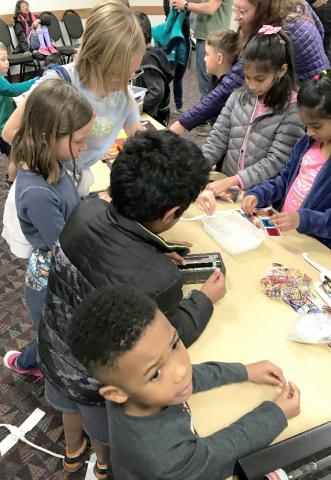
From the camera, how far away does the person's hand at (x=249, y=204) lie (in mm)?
1636

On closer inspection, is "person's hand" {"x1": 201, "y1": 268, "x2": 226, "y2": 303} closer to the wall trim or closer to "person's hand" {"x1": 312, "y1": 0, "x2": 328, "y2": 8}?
"person's hand" {"x1": 312, "y1": 0, "x2": 328, "y2": 8}

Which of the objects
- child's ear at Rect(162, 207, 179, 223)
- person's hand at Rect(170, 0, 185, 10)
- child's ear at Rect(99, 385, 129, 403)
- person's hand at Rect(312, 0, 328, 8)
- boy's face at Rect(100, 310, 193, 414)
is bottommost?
child's ear at Rect(99, 385, 129, 403)

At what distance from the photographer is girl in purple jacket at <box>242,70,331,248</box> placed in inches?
55.5

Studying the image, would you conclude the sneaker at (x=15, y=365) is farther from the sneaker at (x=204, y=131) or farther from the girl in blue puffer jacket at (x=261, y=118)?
the sneaker at (x=204, y=131)

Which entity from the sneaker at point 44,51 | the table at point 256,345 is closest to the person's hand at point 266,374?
the table at point 256,345

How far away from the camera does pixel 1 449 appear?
1.61 metres

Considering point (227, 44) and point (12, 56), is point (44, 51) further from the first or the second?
point (227, 44)

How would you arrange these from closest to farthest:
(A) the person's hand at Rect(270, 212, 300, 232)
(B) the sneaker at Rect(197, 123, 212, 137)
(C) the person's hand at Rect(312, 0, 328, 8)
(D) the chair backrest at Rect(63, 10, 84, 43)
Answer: (A) the person's hand at Rect(270, 212, 300, 232), (C) the person's hand at Rect(312, 0, 328, 8), (B) the sneaker at Rect(197, 123, 212, 137), (D) the chair backrest at Rect(63, 10, 84, 43)

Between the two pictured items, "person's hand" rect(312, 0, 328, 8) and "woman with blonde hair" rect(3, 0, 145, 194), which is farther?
"person's hand" rect(312, 0, 328, 8)

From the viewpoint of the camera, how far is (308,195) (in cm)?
158

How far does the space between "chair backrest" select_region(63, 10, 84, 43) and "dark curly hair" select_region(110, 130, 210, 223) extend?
21.2 feet

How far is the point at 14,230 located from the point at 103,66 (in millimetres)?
691

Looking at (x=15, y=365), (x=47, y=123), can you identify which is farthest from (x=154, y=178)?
(x=15, y=365)

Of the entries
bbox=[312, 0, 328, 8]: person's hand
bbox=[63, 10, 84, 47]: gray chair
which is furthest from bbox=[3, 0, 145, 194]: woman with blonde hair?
bbox=[63, 10, 84, 47]: gray chair
